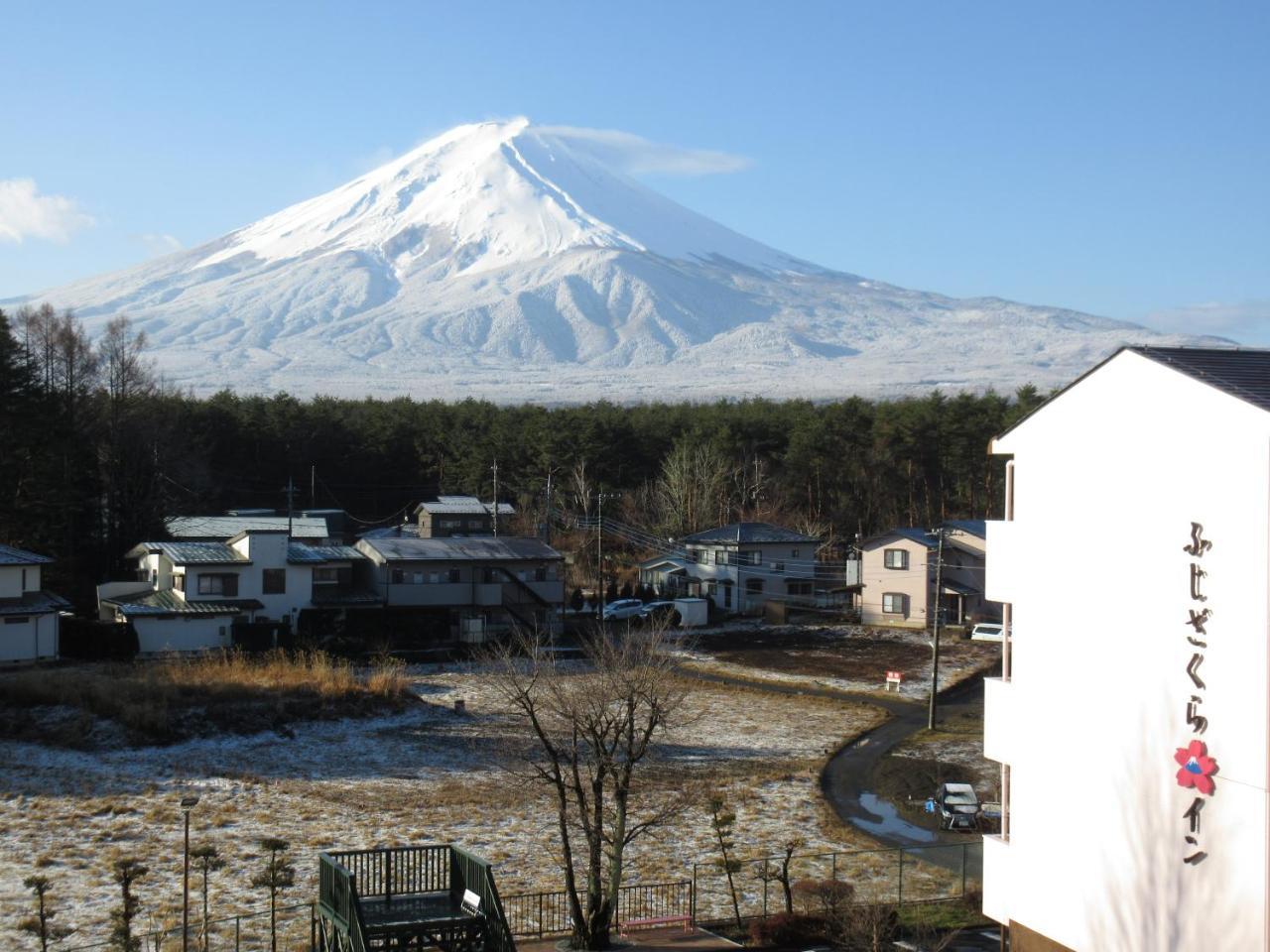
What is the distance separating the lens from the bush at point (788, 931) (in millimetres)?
12148

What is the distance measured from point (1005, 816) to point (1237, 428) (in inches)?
153

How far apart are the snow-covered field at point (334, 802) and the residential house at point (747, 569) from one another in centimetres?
1663

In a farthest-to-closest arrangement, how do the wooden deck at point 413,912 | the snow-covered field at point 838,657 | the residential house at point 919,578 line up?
the residential house at point 919,578
the snow-covered field at point 838,657
the wooden deck at point 413,912

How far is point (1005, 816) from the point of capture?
10.2 metres

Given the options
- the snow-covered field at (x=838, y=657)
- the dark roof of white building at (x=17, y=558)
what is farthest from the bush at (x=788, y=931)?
the dark roof of white building at (x=17, y=558)

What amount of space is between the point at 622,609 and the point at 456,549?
5.57m

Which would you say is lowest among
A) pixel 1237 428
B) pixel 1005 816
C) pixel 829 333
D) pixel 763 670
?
pixel 763 670

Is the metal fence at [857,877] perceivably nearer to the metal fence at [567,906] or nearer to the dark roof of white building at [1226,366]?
the metal fence at [567,906]

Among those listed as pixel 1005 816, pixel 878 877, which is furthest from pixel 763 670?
pixel 1005 816

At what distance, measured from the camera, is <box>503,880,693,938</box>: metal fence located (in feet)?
41.7

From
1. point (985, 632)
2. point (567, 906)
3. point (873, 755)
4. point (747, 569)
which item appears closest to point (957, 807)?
point (873, 755)

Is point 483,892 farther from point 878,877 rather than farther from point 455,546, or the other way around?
point 455,546

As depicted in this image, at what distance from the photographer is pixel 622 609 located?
1470 inches

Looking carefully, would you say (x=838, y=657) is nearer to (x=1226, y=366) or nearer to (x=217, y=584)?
(x=217, y=584)
